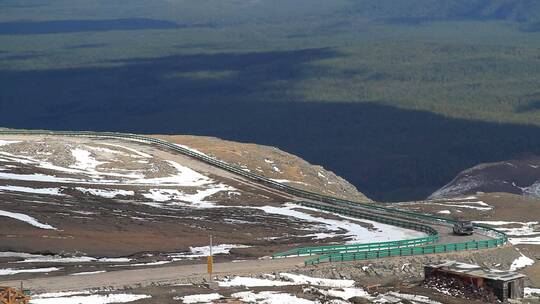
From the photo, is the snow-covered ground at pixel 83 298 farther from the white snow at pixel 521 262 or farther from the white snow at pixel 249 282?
the white snow at pixel 521 262

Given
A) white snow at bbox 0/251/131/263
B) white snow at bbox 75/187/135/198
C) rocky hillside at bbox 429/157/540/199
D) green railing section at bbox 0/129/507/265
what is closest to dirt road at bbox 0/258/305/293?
green railing section at bbox 0/129/507/265

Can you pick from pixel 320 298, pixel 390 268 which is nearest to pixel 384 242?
pixel 390 268

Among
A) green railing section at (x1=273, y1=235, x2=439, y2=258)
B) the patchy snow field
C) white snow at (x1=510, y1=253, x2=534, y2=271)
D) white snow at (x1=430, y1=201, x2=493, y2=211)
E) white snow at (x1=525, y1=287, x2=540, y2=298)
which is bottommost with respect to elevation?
white snow at (x1=525, y1=287, x2=540, y2=298)

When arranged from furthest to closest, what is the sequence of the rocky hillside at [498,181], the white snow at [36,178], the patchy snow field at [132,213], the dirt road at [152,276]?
1. the rocky hillside at [498,181]
2. the white snow at [36,178]
3. the patchy snow field at [132,213]
4. the dirt road at [152,276]

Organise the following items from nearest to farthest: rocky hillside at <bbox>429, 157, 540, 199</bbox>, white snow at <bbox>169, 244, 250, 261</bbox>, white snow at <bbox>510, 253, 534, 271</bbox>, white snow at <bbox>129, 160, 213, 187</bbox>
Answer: white snow at <bbox>169, 244, 250, 261</bbox>, white snow at <bbox>510, 253, 534, 271</bbox>, white snow at <bbox>129, 160, 213, 187</bbox>, rocky hillside at <bbox>429, 157, 540, 199</bbox>

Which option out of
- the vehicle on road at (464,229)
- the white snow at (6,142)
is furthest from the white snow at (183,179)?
the vehicle on road at (464,229)

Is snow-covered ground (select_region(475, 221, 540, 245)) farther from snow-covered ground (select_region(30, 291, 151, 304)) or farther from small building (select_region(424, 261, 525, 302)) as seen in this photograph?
snow-covered ground (select_region(30, 291, 151, 304))

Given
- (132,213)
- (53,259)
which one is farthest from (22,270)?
(132,213)

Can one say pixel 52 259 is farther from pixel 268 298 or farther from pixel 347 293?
pixel 347 293
